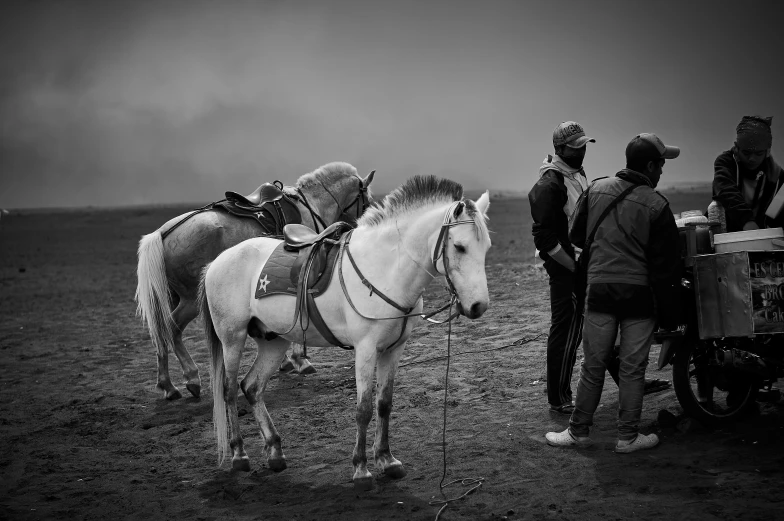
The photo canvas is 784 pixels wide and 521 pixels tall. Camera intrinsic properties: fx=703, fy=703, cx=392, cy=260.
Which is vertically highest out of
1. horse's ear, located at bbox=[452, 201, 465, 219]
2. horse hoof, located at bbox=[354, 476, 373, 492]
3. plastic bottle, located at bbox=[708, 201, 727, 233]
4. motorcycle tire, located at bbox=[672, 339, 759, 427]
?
horse's ear, located at bbox=[452, 201, 465, 219]

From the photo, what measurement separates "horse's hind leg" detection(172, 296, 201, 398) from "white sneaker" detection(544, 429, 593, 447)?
413 cm

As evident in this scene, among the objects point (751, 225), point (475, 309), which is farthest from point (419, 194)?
point (751, 225)

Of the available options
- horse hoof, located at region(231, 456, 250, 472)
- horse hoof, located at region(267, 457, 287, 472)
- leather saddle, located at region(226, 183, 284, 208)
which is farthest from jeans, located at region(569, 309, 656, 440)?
leather saddle, located at region(226, 183, 284, 208)

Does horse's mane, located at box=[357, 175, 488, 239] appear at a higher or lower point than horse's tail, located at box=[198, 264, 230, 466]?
higher

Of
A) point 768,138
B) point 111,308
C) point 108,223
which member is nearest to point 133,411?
point 768,138

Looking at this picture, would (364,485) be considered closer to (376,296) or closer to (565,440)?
(376,296)

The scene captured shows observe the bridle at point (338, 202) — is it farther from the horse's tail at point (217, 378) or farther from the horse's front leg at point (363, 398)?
the horse's front leg at point (363, 398)

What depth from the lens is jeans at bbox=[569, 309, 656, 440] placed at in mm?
4938

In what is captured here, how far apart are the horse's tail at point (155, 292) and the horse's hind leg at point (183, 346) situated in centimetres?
13

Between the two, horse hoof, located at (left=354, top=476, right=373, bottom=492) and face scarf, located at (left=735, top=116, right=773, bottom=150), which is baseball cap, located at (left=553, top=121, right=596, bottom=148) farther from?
horse hoof, located at (left=354, top=476, right=373, bottom=492)

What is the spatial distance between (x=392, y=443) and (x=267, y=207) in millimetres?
3778

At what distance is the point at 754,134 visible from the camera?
519 cm

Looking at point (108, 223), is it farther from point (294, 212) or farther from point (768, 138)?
point (768, 138)

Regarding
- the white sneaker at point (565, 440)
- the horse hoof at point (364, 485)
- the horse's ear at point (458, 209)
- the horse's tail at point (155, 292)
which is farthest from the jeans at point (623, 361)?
the horse's tail at point (155, 292)
